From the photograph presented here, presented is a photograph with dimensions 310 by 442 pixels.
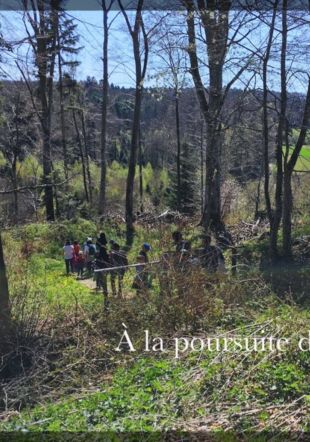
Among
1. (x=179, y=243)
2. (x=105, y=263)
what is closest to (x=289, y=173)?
(x=179, y=243)

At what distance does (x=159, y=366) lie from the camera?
588cm

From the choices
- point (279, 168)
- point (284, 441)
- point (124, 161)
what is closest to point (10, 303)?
point (284, 441)

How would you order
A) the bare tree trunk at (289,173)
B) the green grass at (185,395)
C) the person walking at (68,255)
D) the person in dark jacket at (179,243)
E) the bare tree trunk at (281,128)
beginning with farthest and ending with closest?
the person walking at (68,255) < the bare tree trunk at (289,173) < the bare tree trunk at (281,128) < the person in dark jacket at (179,243) < the green grass at (185,395)

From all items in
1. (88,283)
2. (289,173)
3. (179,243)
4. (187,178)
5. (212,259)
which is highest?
(289,173)

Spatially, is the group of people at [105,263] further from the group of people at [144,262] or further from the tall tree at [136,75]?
the tall tree at [136,75]

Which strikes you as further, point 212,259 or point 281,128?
point 281,128

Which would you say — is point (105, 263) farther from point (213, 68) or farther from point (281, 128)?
point (213, 68)

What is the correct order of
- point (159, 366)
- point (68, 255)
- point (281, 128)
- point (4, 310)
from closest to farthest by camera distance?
point (159, 366) < point (4, 310) < point (281, 128) < point (68, 255)

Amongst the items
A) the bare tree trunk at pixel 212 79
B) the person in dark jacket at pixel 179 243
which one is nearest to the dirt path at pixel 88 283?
the bare tree trunk at pixel 212 79

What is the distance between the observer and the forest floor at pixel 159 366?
4.79 meters

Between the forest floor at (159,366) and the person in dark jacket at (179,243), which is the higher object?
the person in dark jacket at (179,243)

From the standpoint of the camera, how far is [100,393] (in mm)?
5539

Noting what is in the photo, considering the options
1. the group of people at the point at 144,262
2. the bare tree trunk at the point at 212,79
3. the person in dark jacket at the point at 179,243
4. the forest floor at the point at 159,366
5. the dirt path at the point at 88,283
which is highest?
the bare tree trunk at the point at 212,79

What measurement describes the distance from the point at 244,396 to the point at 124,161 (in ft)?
205
